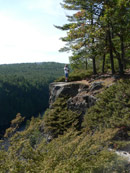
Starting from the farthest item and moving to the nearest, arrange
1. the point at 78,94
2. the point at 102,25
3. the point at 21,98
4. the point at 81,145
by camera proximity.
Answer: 1. the point at 21,98
2. the point at 78,94
3. the point at 102,25
4. the point at 81,145

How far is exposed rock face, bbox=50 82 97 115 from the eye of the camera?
11533 mm

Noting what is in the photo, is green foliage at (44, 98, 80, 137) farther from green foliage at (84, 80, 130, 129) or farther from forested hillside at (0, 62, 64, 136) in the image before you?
forested hillside at (0, 62, 64, 136)

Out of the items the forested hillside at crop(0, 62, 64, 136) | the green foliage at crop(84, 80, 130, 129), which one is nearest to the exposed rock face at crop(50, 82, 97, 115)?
the green foliage at crop(84, 80, 130, 129)

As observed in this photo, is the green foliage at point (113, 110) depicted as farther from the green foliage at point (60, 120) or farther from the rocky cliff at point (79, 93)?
the green foliage at point (60, 120)

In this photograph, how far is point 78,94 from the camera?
43.1 ft

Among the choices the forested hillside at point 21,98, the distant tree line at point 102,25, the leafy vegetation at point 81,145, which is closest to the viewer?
the leafy vegetation at point 81,145

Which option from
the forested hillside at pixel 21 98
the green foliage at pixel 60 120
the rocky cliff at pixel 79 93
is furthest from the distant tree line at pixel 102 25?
the forested hillside at pixel 21 98

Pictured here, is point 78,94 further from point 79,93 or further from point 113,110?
point 113,110

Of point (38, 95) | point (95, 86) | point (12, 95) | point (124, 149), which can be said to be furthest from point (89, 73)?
point (38, 95)

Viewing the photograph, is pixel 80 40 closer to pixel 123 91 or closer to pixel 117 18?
pixel 117 18

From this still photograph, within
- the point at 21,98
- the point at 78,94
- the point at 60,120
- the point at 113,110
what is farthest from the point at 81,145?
the point at 21,98

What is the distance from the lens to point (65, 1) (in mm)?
13906

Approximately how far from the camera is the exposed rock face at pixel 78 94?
1153 cm

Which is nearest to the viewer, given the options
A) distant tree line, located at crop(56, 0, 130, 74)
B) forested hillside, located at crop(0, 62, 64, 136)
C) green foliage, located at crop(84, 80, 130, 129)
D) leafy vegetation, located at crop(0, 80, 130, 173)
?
leafy vegetation, located at crop(0, 80, 130, 173)
